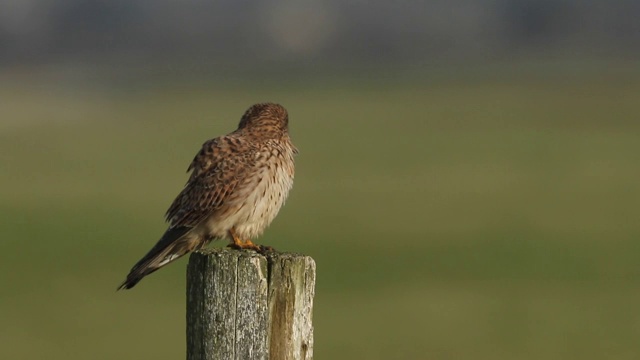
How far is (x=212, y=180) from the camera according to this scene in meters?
7.04

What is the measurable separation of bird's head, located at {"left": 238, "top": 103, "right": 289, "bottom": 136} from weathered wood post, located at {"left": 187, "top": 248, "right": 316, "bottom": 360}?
106 inches

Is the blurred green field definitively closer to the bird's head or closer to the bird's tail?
the bird's head

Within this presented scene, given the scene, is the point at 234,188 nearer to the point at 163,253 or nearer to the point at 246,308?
the point at 163,253

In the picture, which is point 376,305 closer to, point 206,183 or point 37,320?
point 37,320

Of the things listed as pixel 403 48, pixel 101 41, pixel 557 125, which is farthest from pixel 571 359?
pixel 101 41

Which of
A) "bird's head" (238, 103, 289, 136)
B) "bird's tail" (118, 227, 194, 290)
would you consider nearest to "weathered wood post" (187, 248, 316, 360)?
"bird's tail" (118, 227, 194, 290)

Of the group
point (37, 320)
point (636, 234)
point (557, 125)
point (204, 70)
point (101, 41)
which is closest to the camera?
point (37, 320)

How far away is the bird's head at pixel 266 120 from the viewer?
7434 millimetres

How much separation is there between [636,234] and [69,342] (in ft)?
42.0

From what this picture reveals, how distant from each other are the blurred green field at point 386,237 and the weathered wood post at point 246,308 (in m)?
9.11

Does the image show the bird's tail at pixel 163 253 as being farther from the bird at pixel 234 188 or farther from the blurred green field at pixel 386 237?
the blurred green field at pixel 386 237

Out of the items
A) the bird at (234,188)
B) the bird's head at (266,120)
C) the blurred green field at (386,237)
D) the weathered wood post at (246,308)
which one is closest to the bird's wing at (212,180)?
the bird at (234,188)

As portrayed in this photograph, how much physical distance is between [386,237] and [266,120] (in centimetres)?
1770

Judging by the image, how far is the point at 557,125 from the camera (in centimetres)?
6025
